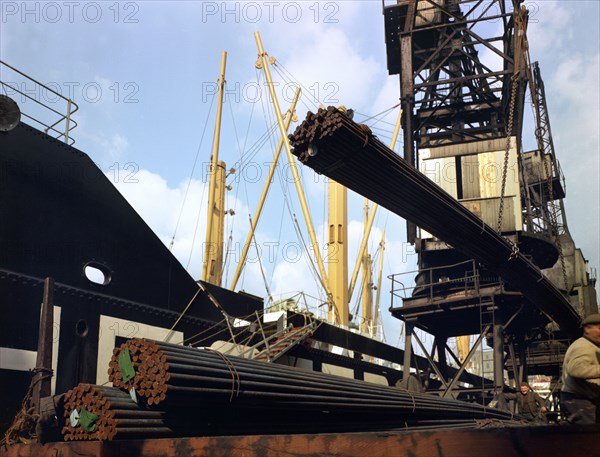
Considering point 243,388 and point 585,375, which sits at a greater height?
point 585,375

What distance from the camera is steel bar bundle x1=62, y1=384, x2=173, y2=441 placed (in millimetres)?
7152

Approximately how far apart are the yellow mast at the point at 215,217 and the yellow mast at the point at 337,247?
529cm

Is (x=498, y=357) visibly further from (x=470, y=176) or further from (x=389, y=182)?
(x=389, y=182)

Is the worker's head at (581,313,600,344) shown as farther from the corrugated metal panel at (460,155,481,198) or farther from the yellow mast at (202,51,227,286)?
the yellow mast at (202,51,227,286)

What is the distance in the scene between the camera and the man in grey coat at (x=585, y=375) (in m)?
5.73

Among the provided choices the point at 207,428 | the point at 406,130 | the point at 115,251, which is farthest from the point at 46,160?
the point at 406,130

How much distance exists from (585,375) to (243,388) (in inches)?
166

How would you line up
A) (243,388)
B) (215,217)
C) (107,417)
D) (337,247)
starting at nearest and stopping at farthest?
(107,417)
(243,388)
(337,247)
(215,217)

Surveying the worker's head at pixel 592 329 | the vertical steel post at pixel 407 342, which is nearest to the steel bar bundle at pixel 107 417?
the worker's head at pixel 592 329

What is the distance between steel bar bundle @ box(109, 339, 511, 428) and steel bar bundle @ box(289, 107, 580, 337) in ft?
11.0

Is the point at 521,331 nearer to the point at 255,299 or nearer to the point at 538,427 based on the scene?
the point at 255,299

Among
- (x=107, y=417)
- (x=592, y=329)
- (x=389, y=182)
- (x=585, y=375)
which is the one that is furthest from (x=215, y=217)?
(x=585, y=375)

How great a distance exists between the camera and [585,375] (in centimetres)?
567

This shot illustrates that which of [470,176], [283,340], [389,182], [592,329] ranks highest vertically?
[470,176]
